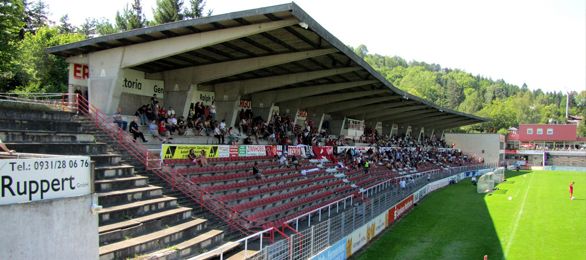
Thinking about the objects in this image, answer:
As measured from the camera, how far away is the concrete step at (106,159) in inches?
533

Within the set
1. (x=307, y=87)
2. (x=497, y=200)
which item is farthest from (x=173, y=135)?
(x=497, y=200)

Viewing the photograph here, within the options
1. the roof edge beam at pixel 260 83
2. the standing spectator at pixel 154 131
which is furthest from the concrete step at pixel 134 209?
the roof edge beam at pixel 260 83

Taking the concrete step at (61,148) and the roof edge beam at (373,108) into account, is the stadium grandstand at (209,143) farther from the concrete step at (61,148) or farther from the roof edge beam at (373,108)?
the roof edge beam at (373,108)

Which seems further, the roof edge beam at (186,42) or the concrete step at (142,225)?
the roof edge beam at (186,42)

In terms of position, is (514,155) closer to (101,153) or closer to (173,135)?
(173,135)

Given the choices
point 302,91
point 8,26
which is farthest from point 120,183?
point 8,26

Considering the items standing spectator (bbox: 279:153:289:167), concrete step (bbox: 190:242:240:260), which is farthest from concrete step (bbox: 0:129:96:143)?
Result: standing spectator (bbox: 279:153:289:167)

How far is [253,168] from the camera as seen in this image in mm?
19703

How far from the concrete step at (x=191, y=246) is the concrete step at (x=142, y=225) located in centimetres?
80

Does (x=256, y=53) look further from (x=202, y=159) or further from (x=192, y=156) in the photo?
(x=192, y=156)

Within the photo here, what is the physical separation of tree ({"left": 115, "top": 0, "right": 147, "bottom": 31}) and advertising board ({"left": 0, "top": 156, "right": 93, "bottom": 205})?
148 feet

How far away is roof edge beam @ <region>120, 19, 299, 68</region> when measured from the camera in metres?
16.9

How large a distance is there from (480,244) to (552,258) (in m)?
2.91

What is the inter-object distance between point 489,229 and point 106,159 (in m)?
17.8
